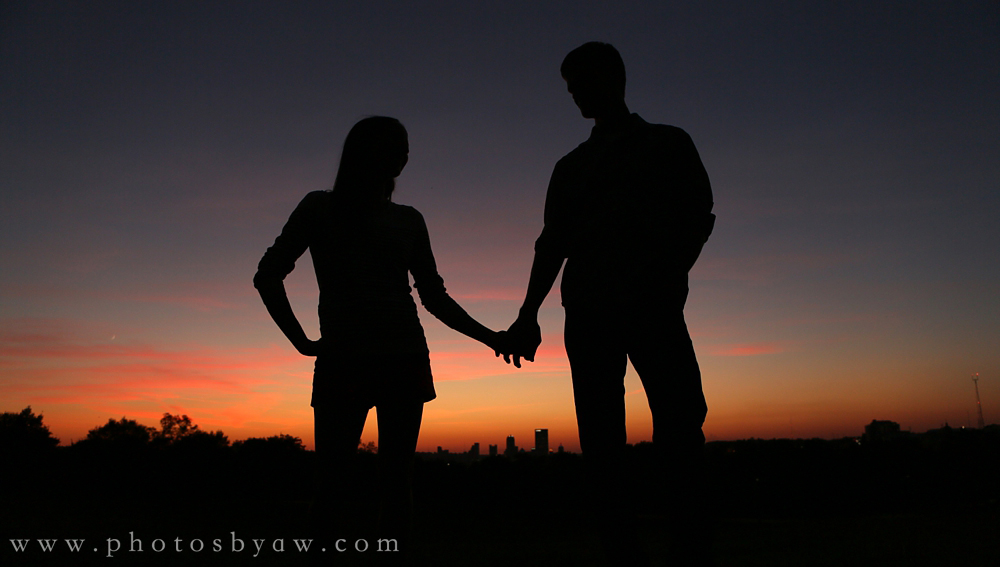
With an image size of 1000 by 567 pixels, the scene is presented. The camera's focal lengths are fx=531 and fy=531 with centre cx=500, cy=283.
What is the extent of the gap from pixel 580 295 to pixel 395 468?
4.03 ft

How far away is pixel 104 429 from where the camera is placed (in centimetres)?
7831

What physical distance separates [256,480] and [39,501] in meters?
25.0

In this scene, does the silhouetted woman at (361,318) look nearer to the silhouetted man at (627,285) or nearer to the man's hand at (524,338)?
the man's hand at (524,338)

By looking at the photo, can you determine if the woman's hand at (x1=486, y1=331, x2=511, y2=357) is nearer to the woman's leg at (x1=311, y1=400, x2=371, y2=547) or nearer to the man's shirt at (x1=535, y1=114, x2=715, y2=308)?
the man's shirt at (x1=535, y1=114, x2=715, y2=308)

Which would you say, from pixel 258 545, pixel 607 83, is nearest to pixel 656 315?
pixel 607 83

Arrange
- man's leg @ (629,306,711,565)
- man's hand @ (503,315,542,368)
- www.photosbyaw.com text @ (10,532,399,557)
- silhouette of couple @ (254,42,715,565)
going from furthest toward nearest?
www.photosbyaw.com text @ (10,532,399,557)
man's hand @ (503,315,542,368)
silhouette of couple @ (254,42,715,565)
man's leg @ (629,306,711,565)

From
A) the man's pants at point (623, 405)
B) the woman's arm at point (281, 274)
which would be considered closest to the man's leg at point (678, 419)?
the man's pants at point (623, 405)

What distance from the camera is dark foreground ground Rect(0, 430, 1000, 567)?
4.73m

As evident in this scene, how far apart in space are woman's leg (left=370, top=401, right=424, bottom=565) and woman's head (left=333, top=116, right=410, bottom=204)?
1.09m

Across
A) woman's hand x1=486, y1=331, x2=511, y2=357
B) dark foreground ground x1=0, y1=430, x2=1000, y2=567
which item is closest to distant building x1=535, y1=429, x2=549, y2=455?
dark foreground ground x1=0, y1=430, x2=1000, y2=567

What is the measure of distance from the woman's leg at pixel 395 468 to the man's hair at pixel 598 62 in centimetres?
186

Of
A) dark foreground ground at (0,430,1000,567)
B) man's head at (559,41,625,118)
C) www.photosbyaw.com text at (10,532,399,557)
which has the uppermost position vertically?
man's head at (559,41,625,118)

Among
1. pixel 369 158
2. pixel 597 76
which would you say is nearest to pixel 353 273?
pixel 369 158

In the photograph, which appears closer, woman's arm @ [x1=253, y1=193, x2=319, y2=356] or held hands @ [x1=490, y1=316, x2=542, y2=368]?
woman's arm @ [x1=253, y1=193, x2=319, y2=356]
